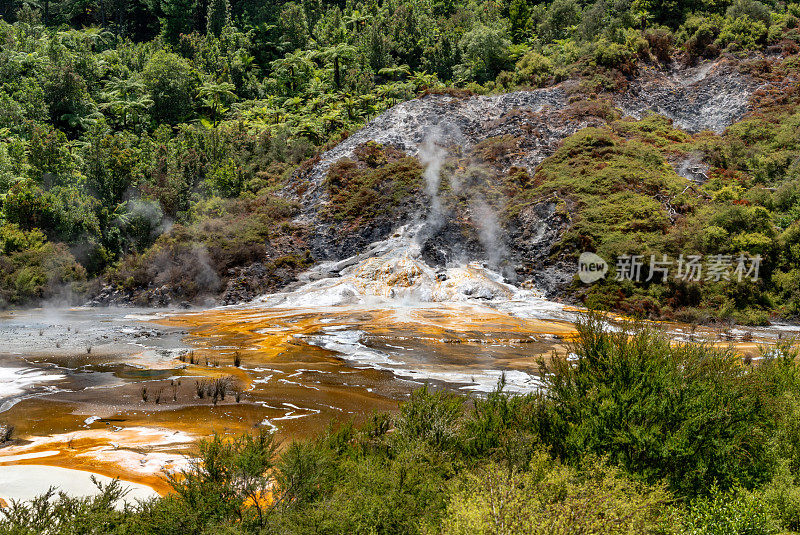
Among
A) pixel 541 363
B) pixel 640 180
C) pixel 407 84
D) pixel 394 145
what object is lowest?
pixel 541 363

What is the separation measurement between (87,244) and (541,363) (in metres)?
27.4

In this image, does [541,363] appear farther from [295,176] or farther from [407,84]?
[407,84]

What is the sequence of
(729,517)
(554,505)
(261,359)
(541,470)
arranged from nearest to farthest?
1. (554,505)
2. (729,517)
3. (541,470)
4. (261,359)

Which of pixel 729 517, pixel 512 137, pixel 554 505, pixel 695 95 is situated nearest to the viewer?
pixel 554 505

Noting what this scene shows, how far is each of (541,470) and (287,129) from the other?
36074 millimetres

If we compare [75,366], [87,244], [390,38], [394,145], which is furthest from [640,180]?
[390,38]

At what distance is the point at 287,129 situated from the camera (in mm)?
37812

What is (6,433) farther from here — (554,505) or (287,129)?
(287,129)

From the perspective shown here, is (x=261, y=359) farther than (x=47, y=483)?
Yes

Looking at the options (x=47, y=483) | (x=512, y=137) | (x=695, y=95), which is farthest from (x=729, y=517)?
(x=695, y=95)

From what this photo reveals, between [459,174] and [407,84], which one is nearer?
[459,174]

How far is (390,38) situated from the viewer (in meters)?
50.7

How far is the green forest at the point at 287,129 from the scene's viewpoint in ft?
77.2

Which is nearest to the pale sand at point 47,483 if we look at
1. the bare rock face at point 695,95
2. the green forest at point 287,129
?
the green forest at point 287,129
